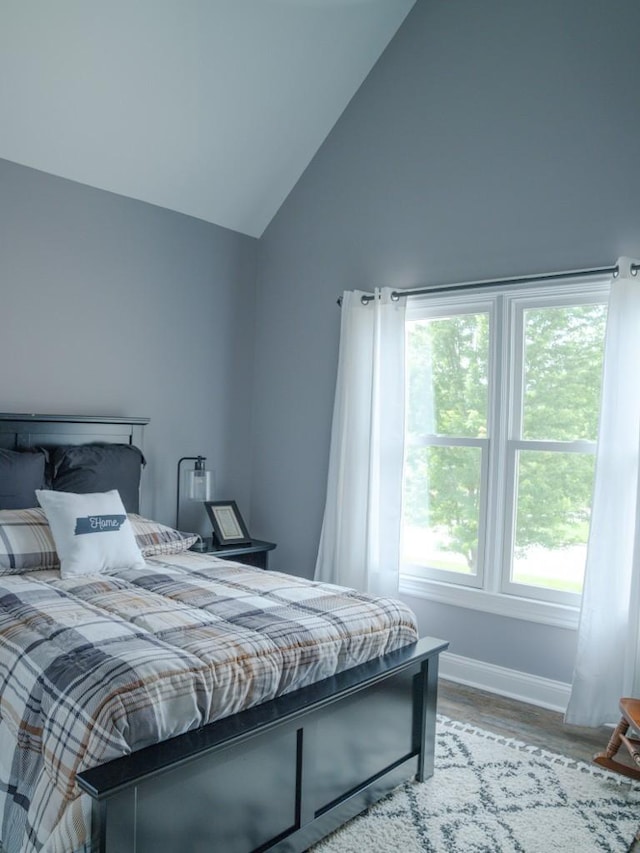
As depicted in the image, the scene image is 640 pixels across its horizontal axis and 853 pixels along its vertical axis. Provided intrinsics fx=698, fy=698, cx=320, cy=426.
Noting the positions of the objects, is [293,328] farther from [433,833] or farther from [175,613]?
[433,833]

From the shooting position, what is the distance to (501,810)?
7.89ft

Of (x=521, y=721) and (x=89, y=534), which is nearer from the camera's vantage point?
(x=89, y=534)

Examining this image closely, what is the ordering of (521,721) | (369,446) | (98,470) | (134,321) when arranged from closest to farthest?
(521,721), (98,470), (369,446), (134,321)

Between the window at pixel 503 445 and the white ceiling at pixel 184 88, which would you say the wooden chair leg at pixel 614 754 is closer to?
the window at pixel 503 445

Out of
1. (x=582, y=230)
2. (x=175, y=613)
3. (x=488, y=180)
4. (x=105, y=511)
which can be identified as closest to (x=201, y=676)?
(x=175, y=613)

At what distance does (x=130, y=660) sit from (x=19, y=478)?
5.47ft

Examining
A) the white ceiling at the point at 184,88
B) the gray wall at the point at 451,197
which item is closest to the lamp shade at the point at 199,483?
the gray wall at the point at 451,197

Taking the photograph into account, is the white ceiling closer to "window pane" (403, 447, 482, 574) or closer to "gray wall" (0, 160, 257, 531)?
"gray wall" (0, 160, 257, 531)

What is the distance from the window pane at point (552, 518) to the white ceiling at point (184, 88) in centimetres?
235

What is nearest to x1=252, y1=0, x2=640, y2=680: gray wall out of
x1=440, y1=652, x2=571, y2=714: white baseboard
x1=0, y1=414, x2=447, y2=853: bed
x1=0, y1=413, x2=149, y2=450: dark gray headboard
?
x1=440, y1=652, x2=571, y2=714: white baseboard

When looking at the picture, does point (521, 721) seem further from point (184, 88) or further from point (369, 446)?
point (184, 88)

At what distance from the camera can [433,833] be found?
2.25 m

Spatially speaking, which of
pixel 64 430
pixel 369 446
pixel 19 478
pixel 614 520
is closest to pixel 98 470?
pixel 64 430

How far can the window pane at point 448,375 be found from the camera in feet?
12.1
